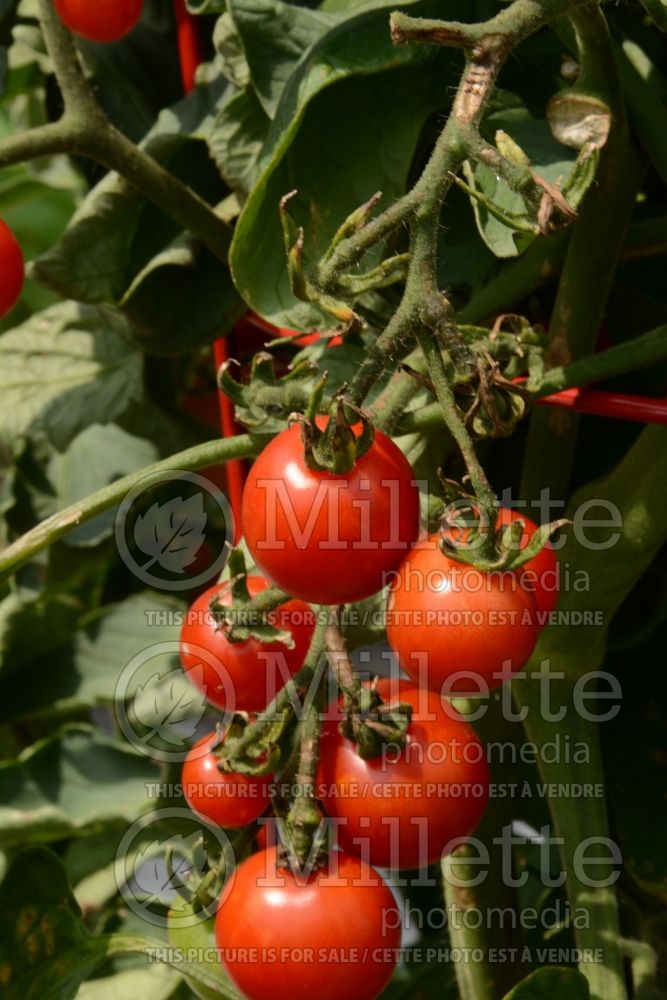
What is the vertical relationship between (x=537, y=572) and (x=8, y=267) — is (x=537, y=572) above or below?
below

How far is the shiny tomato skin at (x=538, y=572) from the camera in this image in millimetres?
441

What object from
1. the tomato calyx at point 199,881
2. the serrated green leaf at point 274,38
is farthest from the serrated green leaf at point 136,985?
the serrated green leaf at point 274,38

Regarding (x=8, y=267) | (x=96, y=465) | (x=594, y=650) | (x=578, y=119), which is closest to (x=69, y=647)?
(x=96, y=465)

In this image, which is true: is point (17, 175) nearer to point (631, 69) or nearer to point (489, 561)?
point (631, 69)

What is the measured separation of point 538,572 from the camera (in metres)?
0.45

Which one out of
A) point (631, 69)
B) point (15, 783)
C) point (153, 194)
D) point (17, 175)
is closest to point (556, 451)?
point (631, 69)

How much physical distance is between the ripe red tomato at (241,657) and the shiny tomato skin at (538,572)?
11 cm

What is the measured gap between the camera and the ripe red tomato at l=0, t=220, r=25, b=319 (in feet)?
2.15

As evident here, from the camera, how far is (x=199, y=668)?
20.1 inches

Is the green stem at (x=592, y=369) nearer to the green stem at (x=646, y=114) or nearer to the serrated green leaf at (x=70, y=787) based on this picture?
the green stem at (x=646, y=114)

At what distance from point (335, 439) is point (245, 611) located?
10 cm

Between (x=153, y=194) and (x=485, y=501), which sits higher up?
(x=153, y=194)

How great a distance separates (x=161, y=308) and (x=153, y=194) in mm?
95

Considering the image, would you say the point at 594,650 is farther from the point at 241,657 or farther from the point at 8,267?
the point at 8,267
